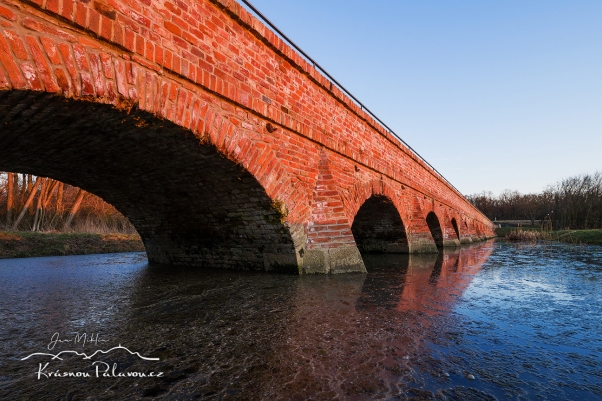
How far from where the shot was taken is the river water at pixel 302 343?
1592 mm

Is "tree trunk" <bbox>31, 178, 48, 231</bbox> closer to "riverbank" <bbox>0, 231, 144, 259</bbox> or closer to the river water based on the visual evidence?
"riverbank" <bbox>0, 231, 144, 259</bbox>

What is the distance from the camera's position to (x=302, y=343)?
219 centimetres

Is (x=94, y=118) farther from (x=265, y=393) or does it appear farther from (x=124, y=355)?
(x=265, y=393)

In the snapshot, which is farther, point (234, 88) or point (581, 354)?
point (234, 88)

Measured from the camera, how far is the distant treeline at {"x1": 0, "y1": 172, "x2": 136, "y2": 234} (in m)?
16.1

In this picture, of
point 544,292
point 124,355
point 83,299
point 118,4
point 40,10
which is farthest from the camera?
point 544,292

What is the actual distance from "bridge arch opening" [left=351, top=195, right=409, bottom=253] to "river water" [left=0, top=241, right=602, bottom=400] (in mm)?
5197

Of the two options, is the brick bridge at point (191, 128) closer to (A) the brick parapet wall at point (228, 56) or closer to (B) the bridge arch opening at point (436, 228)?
(A) the brick parapet wall at point (228, 56)

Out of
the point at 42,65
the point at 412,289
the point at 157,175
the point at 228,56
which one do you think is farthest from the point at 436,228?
the point at 42,65

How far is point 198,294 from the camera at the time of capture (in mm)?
3912

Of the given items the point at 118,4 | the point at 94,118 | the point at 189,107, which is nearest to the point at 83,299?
the point at 94,118

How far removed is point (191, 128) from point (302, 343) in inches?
96.8

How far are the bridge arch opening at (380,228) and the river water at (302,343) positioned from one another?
17.1 ft

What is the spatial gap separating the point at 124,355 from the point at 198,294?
1.92 meters
